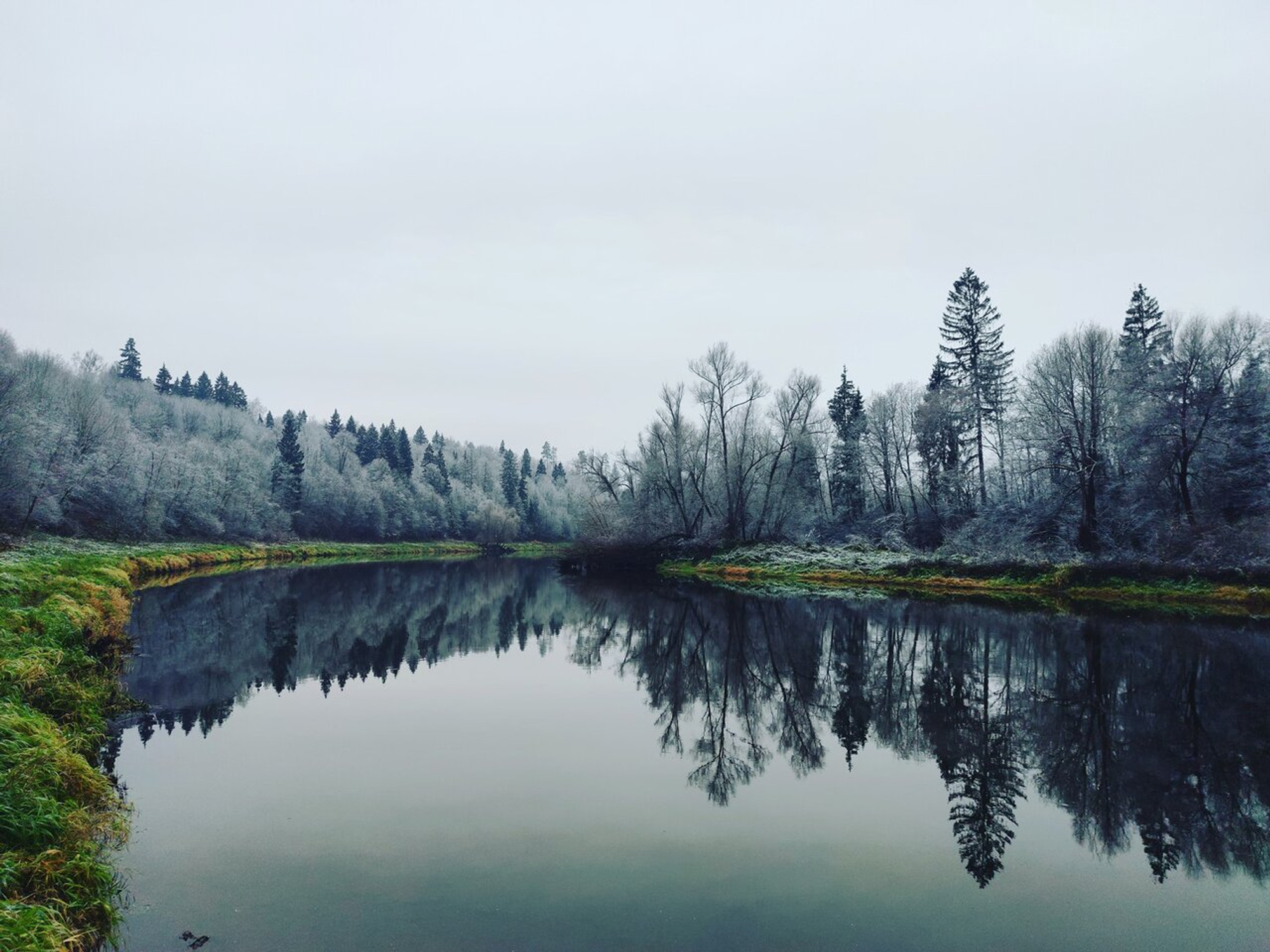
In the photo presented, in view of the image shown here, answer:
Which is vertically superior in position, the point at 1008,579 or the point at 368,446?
the point at 368,446

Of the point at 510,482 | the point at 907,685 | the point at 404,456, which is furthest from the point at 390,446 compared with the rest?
the point at 907,685

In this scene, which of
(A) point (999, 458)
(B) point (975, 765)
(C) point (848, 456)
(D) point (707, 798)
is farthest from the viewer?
(C) point (848, 456)

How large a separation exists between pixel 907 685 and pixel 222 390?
131749 millimetres

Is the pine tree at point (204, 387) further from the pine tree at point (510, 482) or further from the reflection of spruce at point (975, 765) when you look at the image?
the reflection of spruce at point (975, 765)

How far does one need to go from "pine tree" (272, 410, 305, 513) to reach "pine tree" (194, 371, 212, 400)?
163ft

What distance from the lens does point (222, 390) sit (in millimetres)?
117188

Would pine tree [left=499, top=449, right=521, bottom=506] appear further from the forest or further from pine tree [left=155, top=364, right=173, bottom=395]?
Result: pine tree [left=155, top=364, right=173, bottom=395]

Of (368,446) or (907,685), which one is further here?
(368,446)

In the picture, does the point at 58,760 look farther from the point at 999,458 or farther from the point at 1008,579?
the point at 999,458

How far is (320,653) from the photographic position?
17.0m

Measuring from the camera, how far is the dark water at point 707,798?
529 centimetres

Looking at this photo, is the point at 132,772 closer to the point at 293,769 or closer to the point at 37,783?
the point at 293,769

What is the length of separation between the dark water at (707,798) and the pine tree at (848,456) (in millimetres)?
38019

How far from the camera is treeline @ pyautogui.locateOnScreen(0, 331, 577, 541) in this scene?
1585 inches
